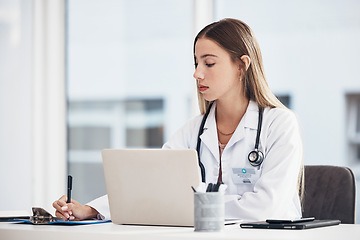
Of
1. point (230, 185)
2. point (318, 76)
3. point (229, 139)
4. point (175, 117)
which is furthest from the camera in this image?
point (175, 117)

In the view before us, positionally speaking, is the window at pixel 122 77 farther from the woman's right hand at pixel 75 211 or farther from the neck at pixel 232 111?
the woman's right hand at pixel 75 211

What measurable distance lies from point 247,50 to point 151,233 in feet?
3.53

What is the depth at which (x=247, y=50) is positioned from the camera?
223 centimetres

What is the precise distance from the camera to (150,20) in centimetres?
370

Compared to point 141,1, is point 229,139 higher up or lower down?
lower down

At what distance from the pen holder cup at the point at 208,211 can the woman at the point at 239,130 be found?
48 cm

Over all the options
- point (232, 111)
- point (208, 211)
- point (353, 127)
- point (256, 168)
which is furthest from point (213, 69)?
point (353, 127)

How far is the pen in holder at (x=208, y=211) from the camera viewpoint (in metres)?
1.39

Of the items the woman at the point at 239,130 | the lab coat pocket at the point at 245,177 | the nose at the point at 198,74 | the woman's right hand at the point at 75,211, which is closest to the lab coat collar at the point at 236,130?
the woman at the point at 239,130

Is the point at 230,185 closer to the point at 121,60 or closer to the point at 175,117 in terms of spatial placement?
the point at 175,117

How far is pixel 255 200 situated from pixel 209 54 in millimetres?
656

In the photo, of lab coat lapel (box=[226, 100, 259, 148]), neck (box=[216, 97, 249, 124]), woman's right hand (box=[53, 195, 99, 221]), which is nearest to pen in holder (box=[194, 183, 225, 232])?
woman's right hand (box=[53, 195, 99, 221])

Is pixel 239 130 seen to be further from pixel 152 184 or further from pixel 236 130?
pixel 152 184

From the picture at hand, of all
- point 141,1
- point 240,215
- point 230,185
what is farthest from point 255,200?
point 141,1
